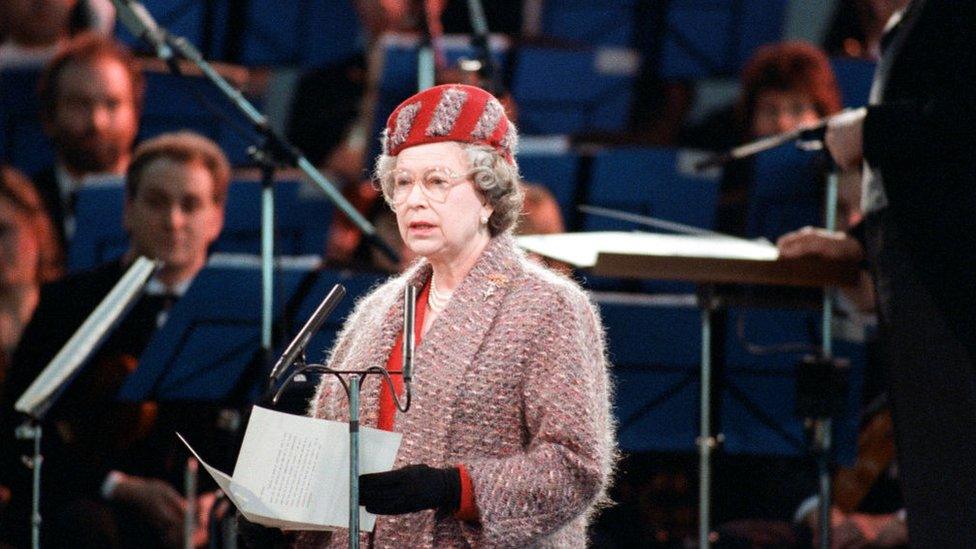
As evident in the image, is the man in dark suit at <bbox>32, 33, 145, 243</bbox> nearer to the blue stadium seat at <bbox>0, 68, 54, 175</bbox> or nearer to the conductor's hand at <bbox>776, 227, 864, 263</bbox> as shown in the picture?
the blue stadium seat at <bbox>0, 68, 54, 175</bbox>

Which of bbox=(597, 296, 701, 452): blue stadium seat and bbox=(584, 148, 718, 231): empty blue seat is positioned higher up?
bbox=(584, 148, 718, 231): empty blue seat

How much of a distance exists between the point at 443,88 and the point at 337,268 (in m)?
1.80

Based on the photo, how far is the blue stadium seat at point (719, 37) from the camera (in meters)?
6.73

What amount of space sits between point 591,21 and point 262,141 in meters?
3.03

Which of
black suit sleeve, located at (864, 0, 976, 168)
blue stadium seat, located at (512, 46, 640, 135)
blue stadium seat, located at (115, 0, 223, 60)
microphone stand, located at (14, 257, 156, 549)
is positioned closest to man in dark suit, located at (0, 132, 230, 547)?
microphone stand, located at (14, 257, 156, 549)

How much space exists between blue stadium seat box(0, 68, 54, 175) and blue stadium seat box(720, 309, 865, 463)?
3288 millimetres

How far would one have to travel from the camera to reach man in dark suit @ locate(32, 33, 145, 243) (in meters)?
5.75

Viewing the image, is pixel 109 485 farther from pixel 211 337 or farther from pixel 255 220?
pixel 255 220

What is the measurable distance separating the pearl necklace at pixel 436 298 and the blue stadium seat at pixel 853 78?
4.03m

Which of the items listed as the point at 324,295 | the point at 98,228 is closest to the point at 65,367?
the point at 324,295

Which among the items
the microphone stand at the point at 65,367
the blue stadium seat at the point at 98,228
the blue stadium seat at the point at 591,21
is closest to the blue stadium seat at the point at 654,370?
the microphone stand at the point at 65,367

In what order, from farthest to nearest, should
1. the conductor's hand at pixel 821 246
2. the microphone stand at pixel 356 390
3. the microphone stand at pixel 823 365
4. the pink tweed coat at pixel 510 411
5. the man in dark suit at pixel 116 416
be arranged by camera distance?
the man in dark suit at pixel 116 416, the microphone stand at pixel 823 365, the conductor's hand at pixel 821 246, the pink tweed coat at pixel 510 411, the microphone stand at pixel 356 390

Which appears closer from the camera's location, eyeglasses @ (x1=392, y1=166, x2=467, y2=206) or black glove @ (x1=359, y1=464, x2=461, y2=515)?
black glove @ (x1=359, y1=464, x2=461, y2=515)

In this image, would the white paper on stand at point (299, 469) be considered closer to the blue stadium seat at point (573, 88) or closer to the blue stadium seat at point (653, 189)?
the blue stadium seat at point (653, 189)
